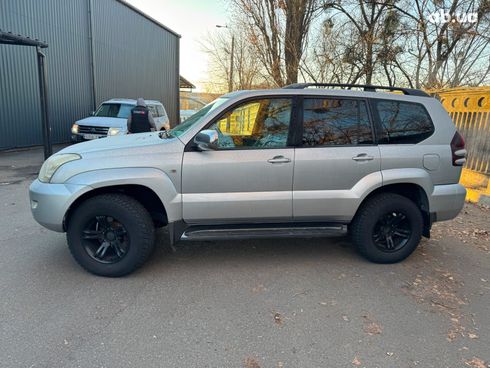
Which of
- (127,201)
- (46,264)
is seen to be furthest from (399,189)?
(46,264)

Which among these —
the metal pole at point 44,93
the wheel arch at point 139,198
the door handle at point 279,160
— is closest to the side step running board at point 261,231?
the wheel arch at point 139,198

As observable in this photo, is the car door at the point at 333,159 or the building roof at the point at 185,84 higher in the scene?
the building roof at the point at 185,84

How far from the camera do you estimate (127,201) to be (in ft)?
11.4

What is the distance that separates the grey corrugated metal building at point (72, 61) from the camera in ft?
38.0

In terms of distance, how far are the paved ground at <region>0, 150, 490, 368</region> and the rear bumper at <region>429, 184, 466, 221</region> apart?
0.61 meters

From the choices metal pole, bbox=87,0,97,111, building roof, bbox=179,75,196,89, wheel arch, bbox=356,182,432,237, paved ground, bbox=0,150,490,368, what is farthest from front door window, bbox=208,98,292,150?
building roof, bbox=179,75,196,89

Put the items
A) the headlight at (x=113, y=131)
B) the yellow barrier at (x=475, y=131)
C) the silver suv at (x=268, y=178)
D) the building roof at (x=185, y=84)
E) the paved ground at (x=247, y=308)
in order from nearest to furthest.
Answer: the paved ground at (x=247, y=308) → the silver suv at (x=268, y=178) → the yellow barrier at (x=475, y=131) → the headlight at (x=113, y=131) → the building roof at (x=185, y=84)

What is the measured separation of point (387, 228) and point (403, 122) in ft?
3.86

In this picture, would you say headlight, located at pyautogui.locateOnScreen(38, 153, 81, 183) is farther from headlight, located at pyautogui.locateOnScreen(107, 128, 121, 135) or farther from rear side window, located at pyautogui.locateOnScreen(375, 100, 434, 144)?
headlight, located at pyautogui.locateOnScreen(107, 128, 121, 135)

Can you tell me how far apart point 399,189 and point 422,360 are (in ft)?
6.54

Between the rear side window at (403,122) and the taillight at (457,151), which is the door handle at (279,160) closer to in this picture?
the rear side window at (403,122)

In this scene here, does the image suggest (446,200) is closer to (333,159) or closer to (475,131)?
(333,159)

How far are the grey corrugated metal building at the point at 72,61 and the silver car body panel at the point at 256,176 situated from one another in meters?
10.1

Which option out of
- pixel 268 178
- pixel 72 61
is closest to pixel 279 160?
pixel 268 178
